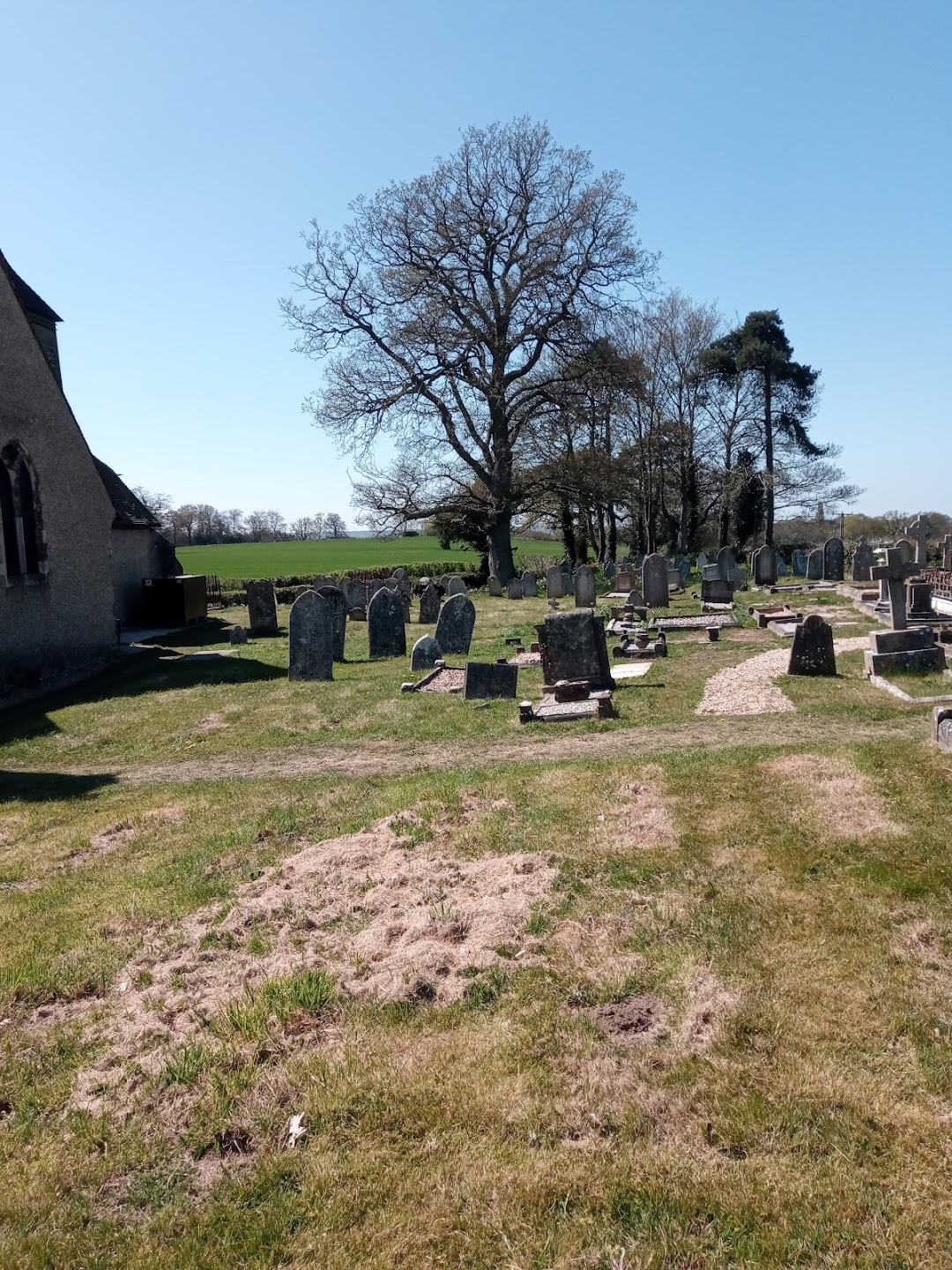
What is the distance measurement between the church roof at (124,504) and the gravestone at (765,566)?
19.9 m

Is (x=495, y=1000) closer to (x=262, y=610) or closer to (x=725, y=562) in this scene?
(x=262, y=610)

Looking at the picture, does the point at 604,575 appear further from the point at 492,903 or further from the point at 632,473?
the point at 492,903

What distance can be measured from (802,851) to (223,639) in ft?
64.5

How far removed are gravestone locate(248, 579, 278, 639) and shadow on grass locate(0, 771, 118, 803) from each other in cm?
1261

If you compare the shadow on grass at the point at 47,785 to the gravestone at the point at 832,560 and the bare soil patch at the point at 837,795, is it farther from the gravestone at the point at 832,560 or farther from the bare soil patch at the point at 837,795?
the gravestone at the point at 832,560

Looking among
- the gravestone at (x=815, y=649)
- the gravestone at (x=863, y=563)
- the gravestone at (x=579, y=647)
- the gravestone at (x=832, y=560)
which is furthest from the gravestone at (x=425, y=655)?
the gravestone at (x=832, y=560)

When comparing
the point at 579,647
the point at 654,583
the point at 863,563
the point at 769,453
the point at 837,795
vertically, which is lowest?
the point at 837,795

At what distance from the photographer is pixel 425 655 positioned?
15.7 meters

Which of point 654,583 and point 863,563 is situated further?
point 863,563

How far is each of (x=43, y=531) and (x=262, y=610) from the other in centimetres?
715

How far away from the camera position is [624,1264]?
2957mm

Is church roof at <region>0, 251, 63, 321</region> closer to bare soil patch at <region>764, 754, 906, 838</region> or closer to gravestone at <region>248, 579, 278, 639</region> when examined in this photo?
gravestone at <region>248, 579, 278, 639</region>

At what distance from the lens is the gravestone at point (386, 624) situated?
17.9m

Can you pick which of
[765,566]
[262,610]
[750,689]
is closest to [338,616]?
[262,610]
